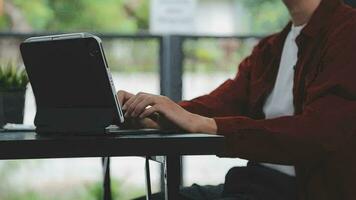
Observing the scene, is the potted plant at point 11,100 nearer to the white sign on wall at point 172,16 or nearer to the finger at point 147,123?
the finger at point 147,123

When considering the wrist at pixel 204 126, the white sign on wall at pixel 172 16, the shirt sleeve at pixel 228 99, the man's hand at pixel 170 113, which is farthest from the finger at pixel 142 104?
the white sign on wall at pixel 172 16

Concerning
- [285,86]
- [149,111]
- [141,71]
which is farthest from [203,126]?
[141,71]

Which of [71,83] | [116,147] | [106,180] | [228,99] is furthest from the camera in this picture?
[228,99]

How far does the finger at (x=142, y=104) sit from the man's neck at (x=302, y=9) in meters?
0.54

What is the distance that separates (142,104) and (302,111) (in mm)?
417

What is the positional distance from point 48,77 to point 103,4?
2.31m

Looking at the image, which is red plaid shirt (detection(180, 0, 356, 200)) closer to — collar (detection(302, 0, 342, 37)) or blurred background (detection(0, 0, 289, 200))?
collar (detection(302, 0, 342, 37))

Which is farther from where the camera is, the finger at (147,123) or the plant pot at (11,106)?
the plant pot at (11,106)

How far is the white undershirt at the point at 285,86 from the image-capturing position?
177 centimetres

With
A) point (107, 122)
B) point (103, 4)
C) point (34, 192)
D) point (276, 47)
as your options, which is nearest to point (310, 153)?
point (107, 122)

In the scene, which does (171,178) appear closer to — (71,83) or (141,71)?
(71,83)

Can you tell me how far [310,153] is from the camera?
1431 millimetres

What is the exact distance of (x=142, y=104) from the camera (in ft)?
4.79

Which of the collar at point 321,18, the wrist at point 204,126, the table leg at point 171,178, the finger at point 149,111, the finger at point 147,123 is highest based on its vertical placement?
the collar at point 321,18
